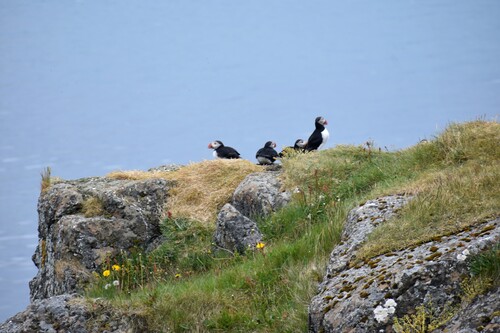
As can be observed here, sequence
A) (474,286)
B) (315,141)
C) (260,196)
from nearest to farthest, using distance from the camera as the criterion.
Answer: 1. (474,286)
2. (260,196)
3. (315,141)

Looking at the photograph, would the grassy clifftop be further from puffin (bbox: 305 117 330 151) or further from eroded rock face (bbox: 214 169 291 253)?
puffin (bbox: 305 117 330 151)

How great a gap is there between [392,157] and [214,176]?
11.7ft

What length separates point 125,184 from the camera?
16.0 meters

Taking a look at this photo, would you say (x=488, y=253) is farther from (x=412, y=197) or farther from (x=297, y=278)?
(x=297, y=278)

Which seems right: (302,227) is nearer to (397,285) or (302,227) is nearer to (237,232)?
(237,232)

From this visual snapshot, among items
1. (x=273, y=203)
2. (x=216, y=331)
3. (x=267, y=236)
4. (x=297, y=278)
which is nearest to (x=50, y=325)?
(x=216, y=331)

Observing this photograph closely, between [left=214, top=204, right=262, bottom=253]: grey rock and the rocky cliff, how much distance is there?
17 mm

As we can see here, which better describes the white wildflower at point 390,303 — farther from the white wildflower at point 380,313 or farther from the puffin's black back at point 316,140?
the puffin's black back at point 316,140

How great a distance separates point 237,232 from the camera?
1296 centimetres

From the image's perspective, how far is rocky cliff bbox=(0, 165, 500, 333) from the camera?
7469mm

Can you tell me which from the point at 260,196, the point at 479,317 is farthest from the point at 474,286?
the point at 260,196

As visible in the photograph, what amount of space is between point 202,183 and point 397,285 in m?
8.65

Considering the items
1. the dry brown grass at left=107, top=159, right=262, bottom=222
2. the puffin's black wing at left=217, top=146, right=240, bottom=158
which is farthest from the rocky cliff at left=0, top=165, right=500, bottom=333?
the puffin's black wing at left=217, top=146, right=240, bottom=158

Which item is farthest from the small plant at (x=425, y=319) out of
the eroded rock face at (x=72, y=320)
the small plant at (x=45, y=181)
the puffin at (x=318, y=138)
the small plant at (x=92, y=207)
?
the puffin at (x=318, y=138)
